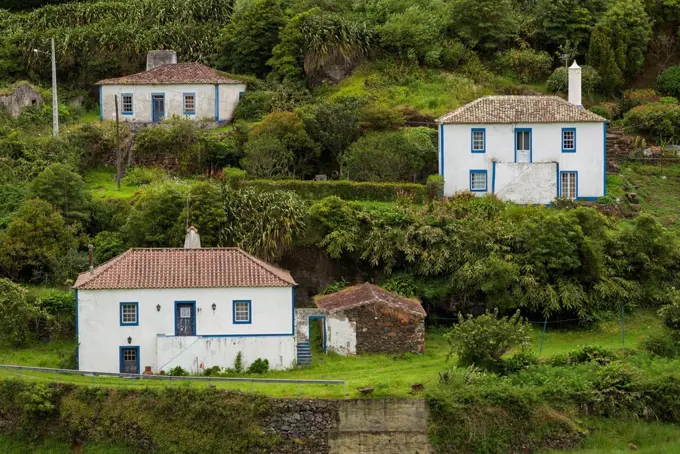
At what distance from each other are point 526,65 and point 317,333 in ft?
79.6

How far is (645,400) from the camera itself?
5138 cm

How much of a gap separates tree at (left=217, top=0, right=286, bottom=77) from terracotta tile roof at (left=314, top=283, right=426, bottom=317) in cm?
2168

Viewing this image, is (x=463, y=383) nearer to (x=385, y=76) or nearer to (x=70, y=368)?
(x=70, y=368)

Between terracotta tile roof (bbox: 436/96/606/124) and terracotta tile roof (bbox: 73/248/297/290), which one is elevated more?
terracotta tile roof (bbox: 436/96/606/124)

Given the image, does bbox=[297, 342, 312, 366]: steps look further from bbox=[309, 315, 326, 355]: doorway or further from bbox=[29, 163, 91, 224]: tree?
bbox=[29, 163, 91, 224]: tree

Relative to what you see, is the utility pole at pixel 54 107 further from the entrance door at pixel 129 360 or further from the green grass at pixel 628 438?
the green grass at pixel 628 438

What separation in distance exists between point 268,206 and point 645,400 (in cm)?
1676

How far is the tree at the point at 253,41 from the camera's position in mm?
75812

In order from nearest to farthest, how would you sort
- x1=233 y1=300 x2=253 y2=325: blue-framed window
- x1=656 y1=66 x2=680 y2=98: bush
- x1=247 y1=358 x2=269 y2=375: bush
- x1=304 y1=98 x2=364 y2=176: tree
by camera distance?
1. x1=247 y1=358 x2=269 y2=375: bush
2. x1=233 y1=300 x2=253 y2=325: blue-framed window
3. x1=304 y1=98 x2=364 y2=176: tree
4. x1=656 y1=66 x2=680 y2=98: bush

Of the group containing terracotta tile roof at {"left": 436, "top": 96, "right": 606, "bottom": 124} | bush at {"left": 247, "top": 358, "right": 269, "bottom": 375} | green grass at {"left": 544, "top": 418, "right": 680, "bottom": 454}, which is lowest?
green grass at {"left": 544, "top": 418, "right": 680, "bottom": 454}

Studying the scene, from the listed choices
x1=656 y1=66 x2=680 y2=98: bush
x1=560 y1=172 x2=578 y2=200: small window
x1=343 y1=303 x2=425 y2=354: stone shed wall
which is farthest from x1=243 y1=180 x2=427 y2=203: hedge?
x1=656 y1=66 x2=680 y2=98: bush

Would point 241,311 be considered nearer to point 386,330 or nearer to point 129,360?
point 129,360

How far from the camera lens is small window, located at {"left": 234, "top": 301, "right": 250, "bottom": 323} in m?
53.6

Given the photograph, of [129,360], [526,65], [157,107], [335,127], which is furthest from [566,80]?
[129,360]
